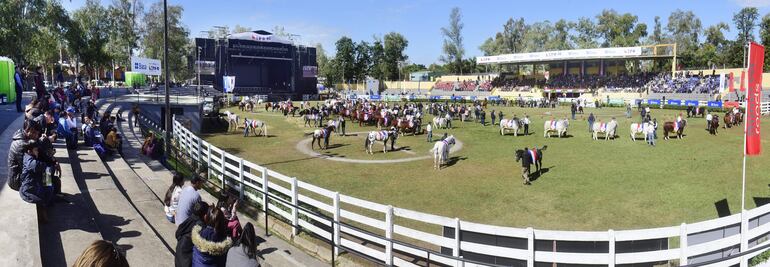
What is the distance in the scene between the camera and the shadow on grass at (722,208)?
12.4 m

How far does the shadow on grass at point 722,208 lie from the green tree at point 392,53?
97.5 meters

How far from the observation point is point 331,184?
16469mm

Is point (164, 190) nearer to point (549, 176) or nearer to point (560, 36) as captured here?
point (549, 176)

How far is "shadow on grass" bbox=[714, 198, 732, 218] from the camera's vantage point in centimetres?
1243

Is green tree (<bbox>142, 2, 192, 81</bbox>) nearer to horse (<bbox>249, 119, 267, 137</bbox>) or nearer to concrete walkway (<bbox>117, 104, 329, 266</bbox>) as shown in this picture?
horse (<bbox>249, 119, 267, 137</bbox>)

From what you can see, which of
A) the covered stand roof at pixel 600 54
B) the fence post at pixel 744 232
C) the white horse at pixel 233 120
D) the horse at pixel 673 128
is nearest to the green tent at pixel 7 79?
the white horse at pixel 233 120

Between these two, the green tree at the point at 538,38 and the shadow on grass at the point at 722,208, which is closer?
the shadow on grass at the point at 722,208

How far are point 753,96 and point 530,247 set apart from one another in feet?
24.3

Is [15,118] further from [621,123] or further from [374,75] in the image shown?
[374,75]

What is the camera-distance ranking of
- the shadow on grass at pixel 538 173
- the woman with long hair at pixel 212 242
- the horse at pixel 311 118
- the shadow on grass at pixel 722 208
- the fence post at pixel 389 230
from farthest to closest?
1. the horse at pixel 311 118
2. the shadow on grass at pixel 538 173
3. the shadow on grass at pixel 722 208
4. the fence post at pixel 389 230
5. the woman with long hair at pixel 212 242

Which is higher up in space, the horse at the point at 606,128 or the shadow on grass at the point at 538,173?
the horse at the point at 606,128

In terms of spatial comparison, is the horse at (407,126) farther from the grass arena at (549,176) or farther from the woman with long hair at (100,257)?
the woman with long hair at (100,257)

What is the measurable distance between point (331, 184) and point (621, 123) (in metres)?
27.6

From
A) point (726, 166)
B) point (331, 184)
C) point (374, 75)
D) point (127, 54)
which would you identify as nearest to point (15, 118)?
point (331, 184)
